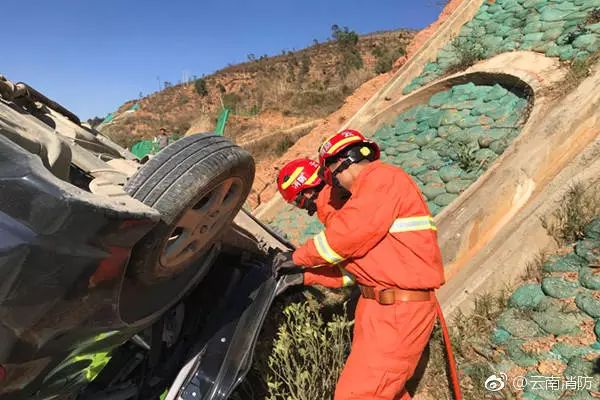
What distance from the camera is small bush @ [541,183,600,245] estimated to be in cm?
362

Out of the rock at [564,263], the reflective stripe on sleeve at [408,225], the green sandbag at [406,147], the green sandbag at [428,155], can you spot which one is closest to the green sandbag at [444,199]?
the green sandbag at [428,155]

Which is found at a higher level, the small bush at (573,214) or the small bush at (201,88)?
the small bush at (201,88)

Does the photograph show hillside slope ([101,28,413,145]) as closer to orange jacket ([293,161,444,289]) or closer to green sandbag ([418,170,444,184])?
green sandbag ([418,170,444,184])

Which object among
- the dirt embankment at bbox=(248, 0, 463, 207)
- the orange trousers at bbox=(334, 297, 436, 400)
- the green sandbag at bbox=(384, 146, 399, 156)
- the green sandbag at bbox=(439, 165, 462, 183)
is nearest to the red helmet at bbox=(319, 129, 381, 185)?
the orange trousers at bbox=(334, 297, 436, 400)

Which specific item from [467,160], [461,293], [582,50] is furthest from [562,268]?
[582,50]

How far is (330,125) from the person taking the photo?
33.9ft

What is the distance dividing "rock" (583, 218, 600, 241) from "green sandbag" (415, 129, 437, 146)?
8.99 feet

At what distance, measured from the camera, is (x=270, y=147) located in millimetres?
13297

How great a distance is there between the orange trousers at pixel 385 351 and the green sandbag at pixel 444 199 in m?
2.44

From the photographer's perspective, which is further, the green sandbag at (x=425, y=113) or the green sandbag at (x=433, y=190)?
the green sandbag at (x=425, y=113)

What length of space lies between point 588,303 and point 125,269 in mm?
3046

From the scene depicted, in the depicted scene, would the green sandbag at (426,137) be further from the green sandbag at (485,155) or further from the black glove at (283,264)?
the black glove at (283,264)

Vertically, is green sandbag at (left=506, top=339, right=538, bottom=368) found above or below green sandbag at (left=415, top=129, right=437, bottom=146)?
below

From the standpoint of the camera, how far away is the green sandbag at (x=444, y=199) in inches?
195
